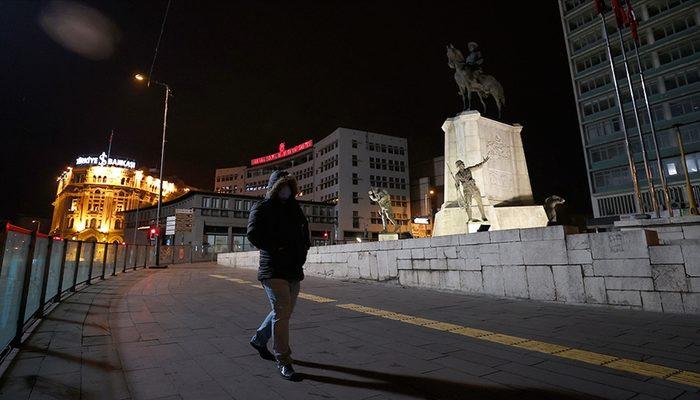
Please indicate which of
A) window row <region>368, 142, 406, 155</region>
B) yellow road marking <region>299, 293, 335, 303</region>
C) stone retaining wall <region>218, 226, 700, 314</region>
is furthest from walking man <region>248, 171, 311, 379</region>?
window row <region>368, 142, 406, 155</region>

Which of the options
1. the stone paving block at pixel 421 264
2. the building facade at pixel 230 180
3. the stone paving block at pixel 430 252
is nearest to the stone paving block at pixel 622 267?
the stone paving block at pixel 430 252

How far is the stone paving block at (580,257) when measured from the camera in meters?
6.59

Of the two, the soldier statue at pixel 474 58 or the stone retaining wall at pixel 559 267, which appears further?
the soldier statue at pixel 474 58

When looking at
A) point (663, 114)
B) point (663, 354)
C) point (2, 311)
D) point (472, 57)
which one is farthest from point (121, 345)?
point (663, 114)

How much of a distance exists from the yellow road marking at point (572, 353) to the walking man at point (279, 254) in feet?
8.27

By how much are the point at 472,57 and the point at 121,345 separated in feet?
51.0

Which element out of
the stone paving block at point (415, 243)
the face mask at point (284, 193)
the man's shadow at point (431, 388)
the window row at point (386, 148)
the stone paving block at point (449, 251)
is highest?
the window row at point (386, 148)

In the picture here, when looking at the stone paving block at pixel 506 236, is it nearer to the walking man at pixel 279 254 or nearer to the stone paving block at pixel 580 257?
the stone paving block at pixel 580 257

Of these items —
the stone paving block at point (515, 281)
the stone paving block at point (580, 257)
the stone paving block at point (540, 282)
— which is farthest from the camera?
the stone paving block at point (515, 281)

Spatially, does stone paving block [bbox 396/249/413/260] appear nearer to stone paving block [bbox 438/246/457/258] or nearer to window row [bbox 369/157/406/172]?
stone paving block [bbox 438/246/457/258]

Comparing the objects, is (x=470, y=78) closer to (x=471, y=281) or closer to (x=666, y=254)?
(x=471, y=281)

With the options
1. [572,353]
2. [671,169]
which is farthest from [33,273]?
[671,169]

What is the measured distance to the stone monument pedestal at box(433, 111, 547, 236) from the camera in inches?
508

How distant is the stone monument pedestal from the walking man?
379 inches
